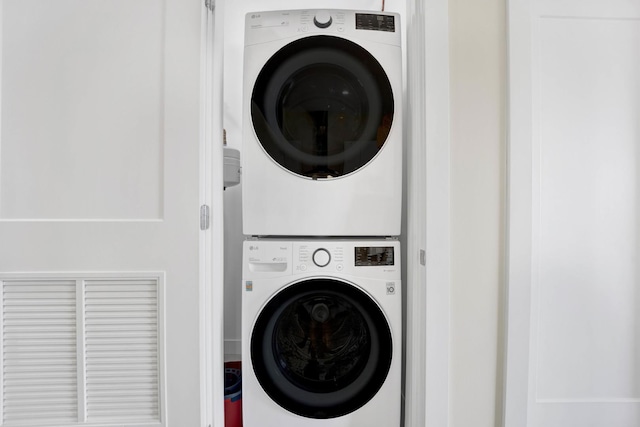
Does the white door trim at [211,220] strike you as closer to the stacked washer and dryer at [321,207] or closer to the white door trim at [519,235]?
the stacked washer and dryer at [321,207]

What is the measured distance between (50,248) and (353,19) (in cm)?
133

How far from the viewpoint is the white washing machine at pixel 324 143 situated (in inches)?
52.1

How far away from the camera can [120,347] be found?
1.09m

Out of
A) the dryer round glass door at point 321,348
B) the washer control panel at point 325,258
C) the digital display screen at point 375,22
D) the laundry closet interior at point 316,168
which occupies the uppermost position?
the digital display screen at point 375,22

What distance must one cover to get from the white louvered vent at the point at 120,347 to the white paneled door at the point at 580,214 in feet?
3.80

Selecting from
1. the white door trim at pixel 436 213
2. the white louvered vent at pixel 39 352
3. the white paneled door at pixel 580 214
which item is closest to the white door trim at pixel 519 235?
the white paneled door at pixel 580 214

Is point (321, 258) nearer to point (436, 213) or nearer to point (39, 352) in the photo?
point (436, 213)

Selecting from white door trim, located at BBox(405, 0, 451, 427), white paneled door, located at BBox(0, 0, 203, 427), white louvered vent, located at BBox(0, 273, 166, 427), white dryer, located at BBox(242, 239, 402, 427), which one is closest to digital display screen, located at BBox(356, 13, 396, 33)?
white door trim, located at BBox(405, 0, 451, 427)

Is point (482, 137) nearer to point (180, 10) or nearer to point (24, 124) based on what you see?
point (180, 10)

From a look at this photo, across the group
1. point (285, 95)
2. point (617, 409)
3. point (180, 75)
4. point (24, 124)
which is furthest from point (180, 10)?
point (617, 409)

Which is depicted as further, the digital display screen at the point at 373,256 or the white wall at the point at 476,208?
the digital display screen at the point at 373,256

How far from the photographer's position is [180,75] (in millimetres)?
1088

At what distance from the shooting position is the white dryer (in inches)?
51.0

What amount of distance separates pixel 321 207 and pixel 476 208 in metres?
0.55
